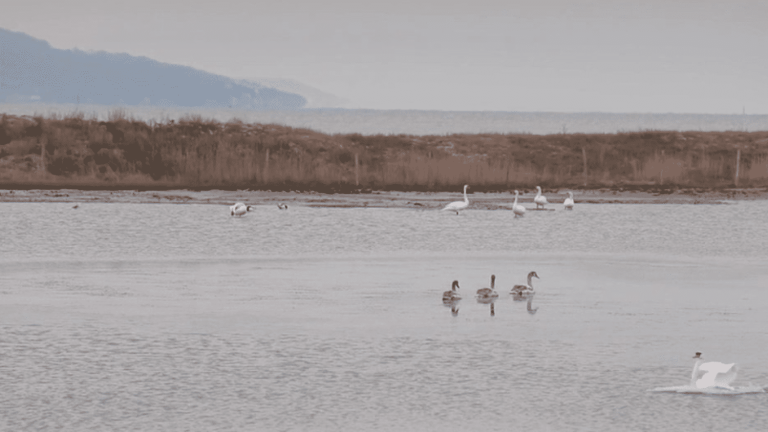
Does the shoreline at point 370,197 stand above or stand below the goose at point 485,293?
above

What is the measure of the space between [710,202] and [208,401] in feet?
105

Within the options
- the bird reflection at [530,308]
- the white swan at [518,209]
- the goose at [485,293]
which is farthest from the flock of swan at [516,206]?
the goose at [485,293]

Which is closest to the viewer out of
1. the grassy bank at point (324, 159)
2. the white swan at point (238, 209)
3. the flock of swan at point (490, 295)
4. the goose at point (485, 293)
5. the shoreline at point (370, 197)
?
the flock of swan at point (490, 295)

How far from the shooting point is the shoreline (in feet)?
122

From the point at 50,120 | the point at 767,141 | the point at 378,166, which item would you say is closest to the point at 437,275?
the point at 378,166

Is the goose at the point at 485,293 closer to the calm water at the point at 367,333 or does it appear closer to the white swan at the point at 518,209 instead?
the calm water at the point at 367,333

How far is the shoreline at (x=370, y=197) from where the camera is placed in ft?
122

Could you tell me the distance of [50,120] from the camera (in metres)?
55.4

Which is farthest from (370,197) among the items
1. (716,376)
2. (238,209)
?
(716,376)

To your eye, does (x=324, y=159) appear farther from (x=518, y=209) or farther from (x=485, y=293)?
(x=485, y=293)

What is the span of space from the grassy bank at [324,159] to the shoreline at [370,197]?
7.21ft

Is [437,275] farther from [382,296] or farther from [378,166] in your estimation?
[378,166]

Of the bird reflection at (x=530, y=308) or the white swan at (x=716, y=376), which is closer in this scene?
the white swan at (x=716, y=376)

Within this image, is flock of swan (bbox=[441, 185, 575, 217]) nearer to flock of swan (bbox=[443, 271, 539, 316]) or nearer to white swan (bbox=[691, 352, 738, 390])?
flock of swan (bbox=[443, 271, 539, 316])
